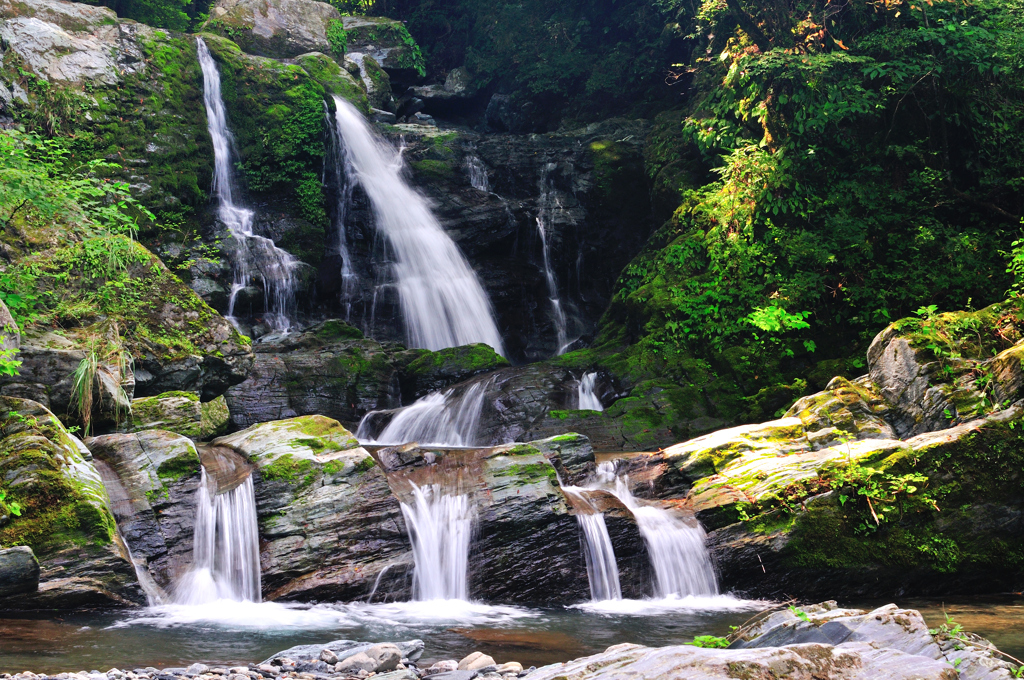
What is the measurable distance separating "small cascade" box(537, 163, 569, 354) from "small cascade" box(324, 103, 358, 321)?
4869 millimetres

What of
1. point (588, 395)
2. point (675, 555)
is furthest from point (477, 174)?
point (675, 555)

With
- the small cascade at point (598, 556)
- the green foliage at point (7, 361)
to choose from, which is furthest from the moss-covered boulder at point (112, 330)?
the small cascade at point (598, 556)

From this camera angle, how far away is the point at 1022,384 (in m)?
7.03

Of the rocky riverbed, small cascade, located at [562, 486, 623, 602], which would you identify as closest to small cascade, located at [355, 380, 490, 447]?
small cascade, located at [562, 486, 623, 602]

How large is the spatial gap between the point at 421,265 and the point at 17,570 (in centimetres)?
1165

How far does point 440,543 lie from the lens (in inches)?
282

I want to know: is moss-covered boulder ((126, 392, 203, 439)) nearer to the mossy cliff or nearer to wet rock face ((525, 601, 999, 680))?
the mossy cliff

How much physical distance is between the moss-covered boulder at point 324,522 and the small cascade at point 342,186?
849 centimetres

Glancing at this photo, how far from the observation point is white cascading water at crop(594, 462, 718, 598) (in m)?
7.12

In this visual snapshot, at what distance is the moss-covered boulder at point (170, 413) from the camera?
8.27m

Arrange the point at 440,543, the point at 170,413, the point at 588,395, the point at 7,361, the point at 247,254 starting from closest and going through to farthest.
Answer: the point at 7,361
the point at 440,543
the point at 170,413
the point at 588,395
the point at 247,254

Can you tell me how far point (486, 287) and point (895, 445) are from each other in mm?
11073

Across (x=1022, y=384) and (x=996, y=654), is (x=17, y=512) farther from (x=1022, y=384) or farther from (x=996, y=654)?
(x=1022, y=384)

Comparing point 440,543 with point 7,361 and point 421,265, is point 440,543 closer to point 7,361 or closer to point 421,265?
point 7,361
